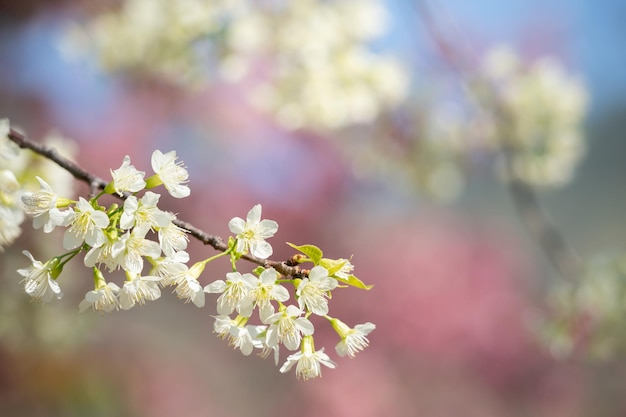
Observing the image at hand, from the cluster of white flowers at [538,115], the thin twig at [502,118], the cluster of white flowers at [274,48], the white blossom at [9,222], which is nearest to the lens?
the white blossom at [9,222]

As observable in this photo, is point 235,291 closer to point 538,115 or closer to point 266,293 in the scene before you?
point 266,293

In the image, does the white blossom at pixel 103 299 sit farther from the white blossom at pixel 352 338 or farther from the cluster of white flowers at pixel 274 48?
the cluster of white flowers at pixel 274 48

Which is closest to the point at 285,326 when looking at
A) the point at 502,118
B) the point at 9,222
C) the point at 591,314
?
the point at 9,222

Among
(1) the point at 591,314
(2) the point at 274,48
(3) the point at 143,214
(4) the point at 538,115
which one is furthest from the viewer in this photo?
(4) the point at 538,115

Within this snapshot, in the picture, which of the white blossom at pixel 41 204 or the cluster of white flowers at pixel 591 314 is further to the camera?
the cluster of white flowers at pixel 591 314

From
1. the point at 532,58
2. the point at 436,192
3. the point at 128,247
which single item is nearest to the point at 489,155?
the point at 436,192

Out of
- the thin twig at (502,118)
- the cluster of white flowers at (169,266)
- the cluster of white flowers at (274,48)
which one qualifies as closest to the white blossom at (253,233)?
the cluster of white flowers at (169,266)
